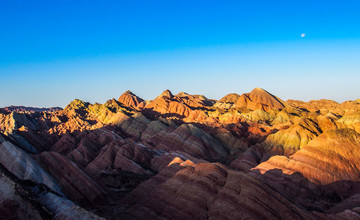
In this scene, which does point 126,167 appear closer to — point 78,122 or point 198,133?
point 198,133

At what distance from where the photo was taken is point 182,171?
38.5 meters

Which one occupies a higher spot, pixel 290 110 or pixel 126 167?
pixel 290 110

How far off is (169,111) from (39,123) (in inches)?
2818

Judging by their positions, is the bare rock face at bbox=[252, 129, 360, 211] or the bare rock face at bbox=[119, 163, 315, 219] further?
the bare rock face at bbox=[252, 129, 360, 211]

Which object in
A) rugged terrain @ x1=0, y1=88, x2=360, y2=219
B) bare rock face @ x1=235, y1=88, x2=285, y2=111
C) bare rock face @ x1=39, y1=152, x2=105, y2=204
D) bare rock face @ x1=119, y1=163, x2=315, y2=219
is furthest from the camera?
bare rock face @ x1=235, y1=88, x2=285, y2=111

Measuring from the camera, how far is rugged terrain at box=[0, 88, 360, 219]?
96.9ft

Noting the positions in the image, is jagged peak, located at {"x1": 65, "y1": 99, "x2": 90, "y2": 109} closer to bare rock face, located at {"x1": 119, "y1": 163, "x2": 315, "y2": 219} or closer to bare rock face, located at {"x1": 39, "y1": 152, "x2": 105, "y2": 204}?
bare rock face, located at {"x1": 39, "y1": 152, "x2": 105, "y2": 204}

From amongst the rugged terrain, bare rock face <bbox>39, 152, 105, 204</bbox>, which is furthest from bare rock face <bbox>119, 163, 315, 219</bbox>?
bare rock face <bbox>39, 152, 105, 204</bbox>

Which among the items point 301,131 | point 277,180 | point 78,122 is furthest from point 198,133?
point 78,122

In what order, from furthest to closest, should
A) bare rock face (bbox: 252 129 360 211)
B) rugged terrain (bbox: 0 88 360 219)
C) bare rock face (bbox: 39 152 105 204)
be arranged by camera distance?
bare rock face (bbox: 252 129 360 211), bare rock face (bbox: 39 152 105 204), rugged terrain (bbox: 0 88 360 219)

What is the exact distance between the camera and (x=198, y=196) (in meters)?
32.8

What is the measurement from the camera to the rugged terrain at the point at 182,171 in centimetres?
2953

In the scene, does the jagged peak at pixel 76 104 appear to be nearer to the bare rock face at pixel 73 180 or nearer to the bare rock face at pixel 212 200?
the bare rock face at pixel 73 180

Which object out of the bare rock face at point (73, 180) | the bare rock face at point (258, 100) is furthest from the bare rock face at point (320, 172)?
the bare rock face at point (258, 100)
